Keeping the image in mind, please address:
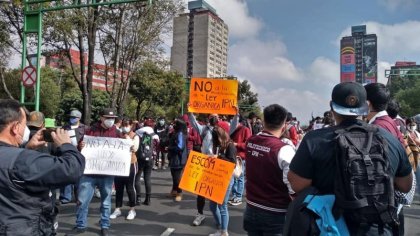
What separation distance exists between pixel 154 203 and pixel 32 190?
6664mm

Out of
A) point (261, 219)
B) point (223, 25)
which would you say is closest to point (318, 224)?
point (261, 219)

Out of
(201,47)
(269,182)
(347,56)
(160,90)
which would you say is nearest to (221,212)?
(269,182)

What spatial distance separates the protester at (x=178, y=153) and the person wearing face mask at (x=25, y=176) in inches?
266

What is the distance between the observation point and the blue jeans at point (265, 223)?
3.65 m

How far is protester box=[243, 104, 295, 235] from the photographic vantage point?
3643 millimetres

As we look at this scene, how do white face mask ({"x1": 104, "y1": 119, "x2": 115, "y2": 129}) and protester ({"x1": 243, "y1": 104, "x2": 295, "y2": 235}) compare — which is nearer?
protester ({"x1": 243, "y1": 104, "x2": 295, "y2": 235})

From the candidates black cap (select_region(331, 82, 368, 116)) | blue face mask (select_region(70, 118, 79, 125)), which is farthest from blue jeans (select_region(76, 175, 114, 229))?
black cap (select_region(331, 82, 368, 116))

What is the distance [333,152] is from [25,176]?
1878mm

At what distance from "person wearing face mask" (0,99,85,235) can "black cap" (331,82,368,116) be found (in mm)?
Result: 1732

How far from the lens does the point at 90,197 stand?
20.5 feet

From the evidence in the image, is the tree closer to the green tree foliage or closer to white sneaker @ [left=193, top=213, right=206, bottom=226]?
the green tree foliage

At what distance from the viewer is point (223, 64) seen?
92125mm

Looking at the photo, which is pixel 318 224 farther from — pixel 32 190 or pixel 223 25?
pixel 223 25

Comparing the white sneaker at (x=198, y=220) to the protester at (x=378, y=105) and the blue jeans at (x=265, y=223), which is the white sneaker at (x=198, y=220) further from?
the protester at (x=378, y=105)
